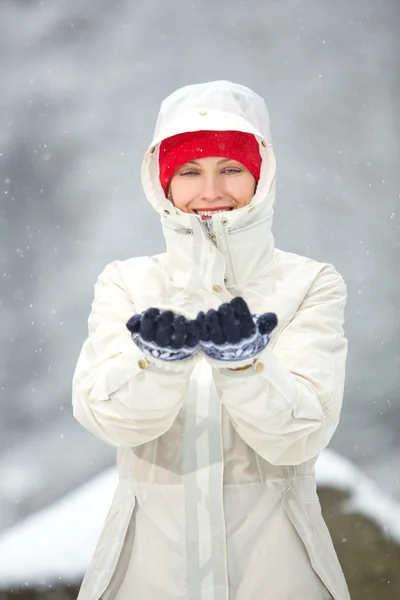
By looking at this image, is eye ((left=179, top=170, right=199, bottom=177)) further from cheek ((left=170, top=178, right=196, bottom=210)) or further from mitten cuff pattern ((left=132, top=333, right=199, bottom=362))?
mitten cuff pattern ((left=132, top=333, right=199, bottom=362))

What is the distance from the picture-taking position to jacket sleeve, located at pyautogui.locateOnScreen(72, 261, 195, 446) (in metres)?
0.87

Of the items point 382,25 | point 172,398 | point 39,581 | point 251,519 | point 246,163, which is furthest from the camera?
point 382,25

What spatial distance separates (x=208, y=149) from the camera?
1124mm

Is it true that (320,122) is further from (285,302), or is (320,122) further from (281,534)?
(281,534)

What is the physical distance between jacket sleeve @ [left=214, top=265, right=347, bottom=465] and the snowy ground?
1260 mm

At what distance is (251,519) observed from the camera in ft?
3.28

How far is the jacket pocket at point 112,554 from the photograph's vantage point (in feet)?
3.27

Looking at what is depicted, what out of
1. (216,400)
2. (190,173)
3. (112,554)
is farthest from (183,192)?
(112,554)

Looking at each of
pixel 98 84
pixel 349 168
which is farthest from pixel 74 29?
pixel 349 168

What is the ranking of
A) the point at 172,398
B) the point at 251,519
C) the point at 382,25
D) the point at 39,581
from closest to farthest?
the point at 172,398, the point at 251,519, the point at 39,581, the point at 382,25

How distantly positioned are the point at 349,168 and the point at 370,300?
46 cm

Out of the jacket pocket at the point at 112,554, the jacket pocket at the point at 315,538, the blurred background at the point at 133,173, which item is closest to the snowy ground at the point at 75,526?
the blurred background at the point at 133,173

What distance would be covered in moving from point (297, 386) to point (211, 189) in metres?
0.34

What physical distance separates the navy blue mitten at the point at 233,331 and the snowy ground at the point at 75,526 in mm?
1414
